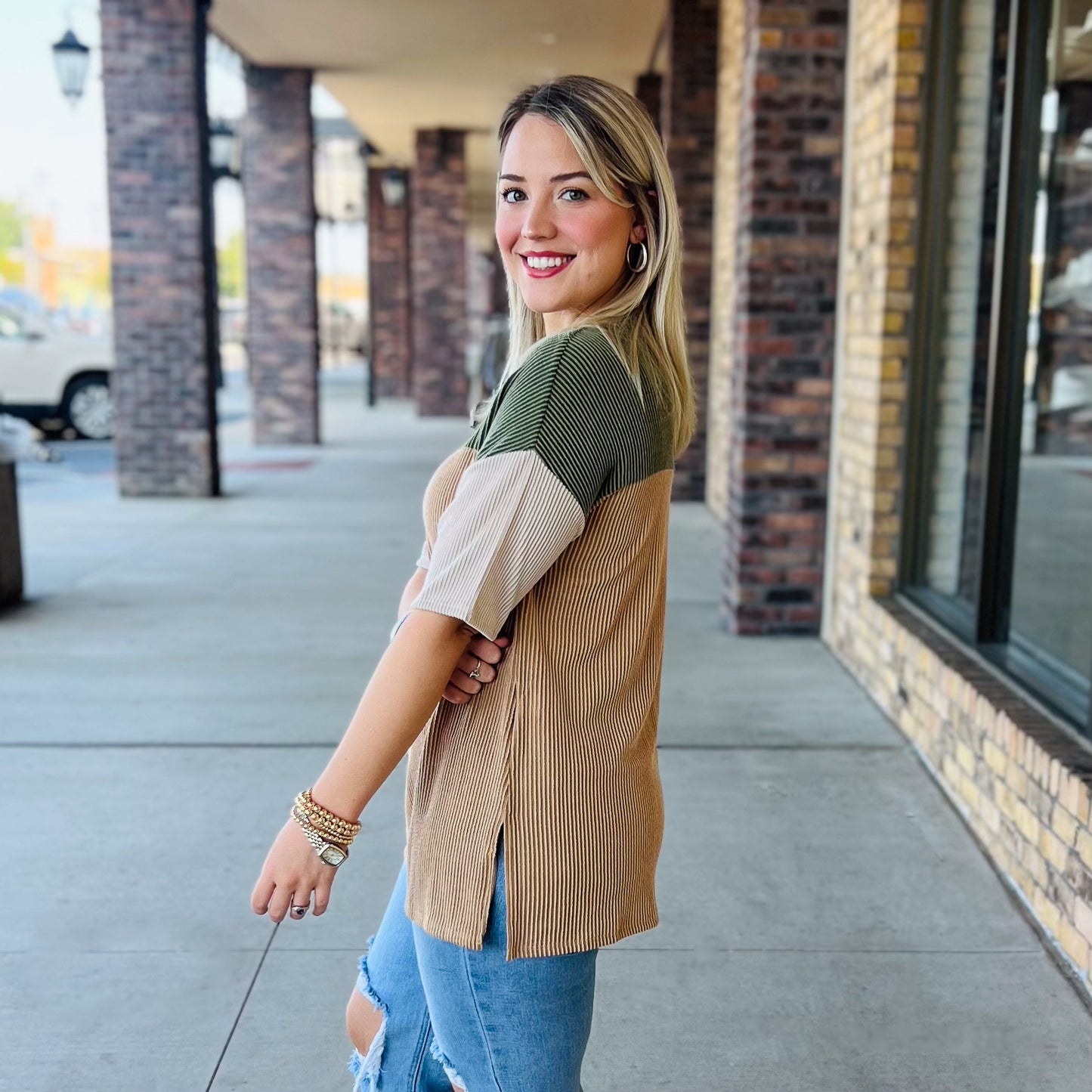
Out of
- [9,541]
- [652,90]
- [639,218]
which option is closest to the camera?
[639,218]

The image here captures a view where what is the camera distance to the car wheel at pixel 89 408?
51.9 feet

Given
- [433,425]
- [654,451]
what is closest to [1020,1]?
[654,451]

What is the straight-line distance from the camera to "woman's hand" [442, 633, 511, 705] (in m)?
1.40

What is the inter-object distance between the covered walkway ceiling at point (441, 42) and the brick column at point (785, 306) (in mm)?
6109

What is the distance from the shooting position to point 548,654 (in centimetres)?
142

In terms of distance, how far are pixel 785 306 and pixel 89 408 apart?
12087mm

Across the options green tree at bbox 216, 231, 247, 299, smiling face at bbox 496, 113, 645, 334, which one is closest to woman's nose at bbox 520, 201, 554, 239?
smiling face at bbox 496, 113, 645, 334

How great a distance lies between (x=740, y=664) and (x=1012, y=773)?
214 cm

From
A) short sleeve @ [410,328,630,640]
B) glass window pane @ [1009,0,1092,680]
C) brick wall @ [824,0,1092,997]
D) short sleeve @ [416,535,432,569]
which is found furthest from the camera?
glass window pane @ [1009,0,1092,680]

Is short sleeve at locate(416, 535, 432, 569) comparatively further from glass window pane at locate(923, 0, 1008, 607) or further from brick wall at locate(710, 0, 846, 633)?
brick wall at locate(710, 0, 846, 633)

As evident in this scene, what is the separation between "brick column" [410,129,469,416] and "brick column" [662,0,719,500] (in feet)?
28.7

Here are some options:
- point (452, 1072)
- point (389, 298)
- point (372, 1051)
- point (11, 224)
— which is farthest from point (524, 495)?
point (11, 224)

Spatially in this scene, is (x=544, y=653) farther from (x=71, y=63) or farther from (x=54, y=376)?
(x=54, y=376)

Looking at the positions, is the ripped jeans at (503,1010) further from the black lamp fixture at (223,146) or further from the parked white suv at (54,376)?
the parked white suv at (54,376)
